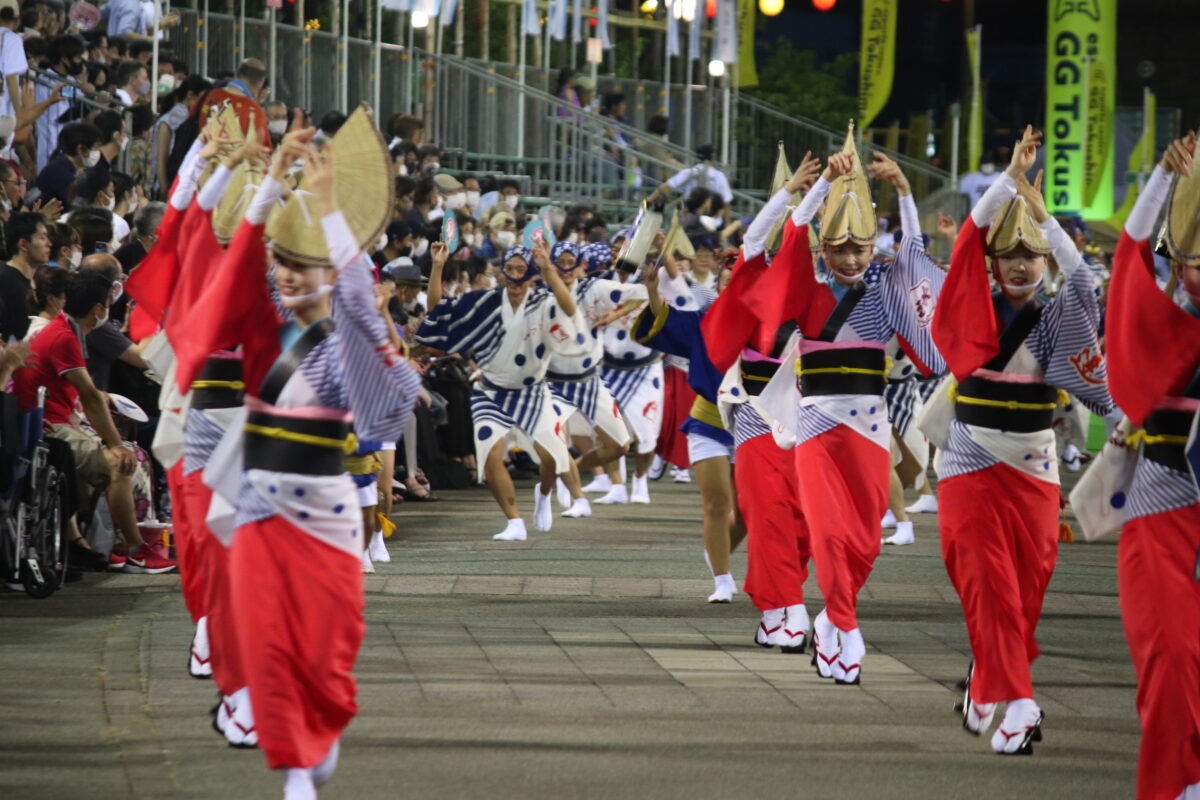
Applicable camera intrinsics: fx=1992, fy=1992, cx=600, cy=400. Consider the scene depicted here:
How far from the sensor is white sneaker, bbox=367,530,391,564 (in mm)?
12719

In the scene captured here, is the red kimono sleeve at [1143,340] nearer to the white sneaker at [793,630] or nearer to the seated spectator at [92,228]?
the white sneaker at [793,630]

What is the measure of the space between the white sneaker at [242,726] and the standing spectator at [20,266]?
190 inches

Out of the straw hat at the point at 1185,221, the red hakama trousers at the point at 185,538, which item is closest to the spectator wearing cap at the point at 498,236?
the red hakama trousers at the point at 185,538

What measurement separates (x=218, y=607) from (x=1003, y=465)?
2.94 meters

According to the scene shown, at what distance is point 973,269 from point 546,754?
2.41m

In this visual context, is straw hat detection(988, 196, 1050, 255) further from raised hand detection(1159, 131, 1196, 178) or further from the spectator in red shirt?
the spectator in red shirt

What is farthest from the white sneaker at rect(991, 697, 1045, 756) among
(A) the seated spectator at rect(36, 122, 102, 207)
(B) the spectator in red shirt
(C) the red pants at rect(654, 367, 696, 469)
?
(A) the seated spectator at rect(36, 122, 102, 207)

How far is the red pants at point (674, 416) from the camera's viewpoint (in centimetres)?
1314

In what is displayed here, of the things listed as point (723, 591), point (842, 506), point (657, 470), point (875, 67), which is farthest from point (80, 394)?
point (875, 67)

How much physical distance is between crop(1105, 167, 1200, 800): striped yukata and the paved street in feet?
1.97

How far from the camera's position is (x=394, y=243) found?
16.3 metres

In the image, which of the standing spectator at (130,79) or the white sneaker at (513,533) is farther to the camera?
the standing spectator at (130,79)

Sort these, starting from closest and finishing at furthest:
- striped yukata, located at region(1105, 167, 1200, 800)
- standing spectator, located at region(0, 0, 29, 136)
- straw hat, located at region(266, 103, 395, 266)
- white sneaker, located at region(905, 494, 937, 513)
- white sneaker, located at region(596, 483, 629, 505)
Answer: striped yukata, located at region(1105, 167, 1200, 800) < straw hat, located at region(266, 103, 395, 266) < standing spectator, located at region(0, 0, 29, 136) < white sneaker, located at region(905, 494, 937, 513) < white sneaker, located at region(596, 483, 629, 505)

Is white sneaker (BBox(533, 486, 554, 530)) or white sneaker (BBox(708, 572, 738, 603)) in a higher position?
white sneaker (BBox(708, 572, 738, 603))
